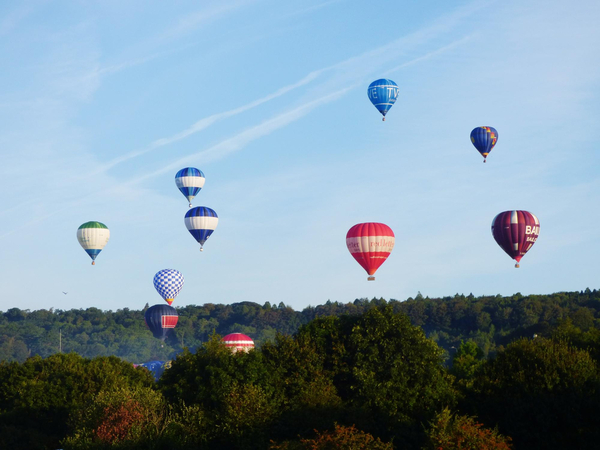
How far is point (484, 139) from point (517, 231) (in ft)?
43.9

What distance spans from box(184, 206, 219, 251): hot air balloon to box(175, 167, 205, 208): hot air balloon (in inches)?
84.4

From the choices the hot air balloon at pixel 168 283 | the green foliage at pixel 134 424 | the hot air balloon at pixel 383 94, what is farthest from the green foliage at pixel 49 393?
the hot air balloon at pixel 168 283

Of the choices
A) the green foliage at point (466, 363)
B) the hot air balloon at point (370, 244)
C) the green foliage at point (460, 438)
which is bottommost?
the green foliage at point (460, 438)

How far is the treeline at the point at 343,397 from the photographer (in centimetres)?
4694

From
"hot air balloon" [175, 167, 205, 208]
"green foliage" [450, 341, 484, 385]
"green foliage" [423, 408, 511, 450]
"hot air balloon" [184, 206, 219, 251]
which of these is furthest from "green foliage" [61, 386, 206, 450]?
"hot air balloon" [175, 167, 205, 208]

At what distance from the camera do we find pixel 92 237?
118375 mm

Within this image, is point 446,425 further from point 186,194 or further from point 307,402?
point 186,194

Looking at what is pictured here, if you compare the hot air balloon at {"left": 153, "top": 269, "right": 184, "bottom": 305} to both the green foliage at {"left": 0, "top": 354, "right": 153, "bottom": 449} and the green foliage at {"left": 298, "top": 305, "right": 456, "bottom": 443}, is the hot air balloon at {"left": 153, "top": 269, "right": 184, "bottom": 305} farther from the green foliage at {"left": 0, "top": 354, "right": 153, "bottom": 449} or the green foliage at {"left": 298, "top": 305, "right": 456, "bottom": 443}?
the green foliage at {"left": 298, "top": 305, "right": 456, "bottom": 443}

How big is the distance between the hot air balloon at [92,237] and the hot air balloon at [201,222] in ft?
47.5

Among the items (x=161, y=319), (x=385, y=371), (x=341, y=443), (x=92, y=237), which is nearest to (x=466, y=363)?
(x=385, y=371)

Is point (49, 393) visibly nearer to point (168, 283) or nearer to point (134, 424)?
point (134, 424)

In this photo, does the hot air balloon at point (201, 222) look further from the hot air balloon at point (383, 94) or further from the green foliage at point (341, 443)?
the green foliage at point (341, 443)

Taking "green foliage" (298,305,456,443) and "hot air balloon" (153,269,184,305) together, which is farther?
"hot air balloon" (153,269,184,305)

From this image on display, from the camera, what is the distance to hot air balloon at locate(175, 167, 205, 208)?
4400 inches
